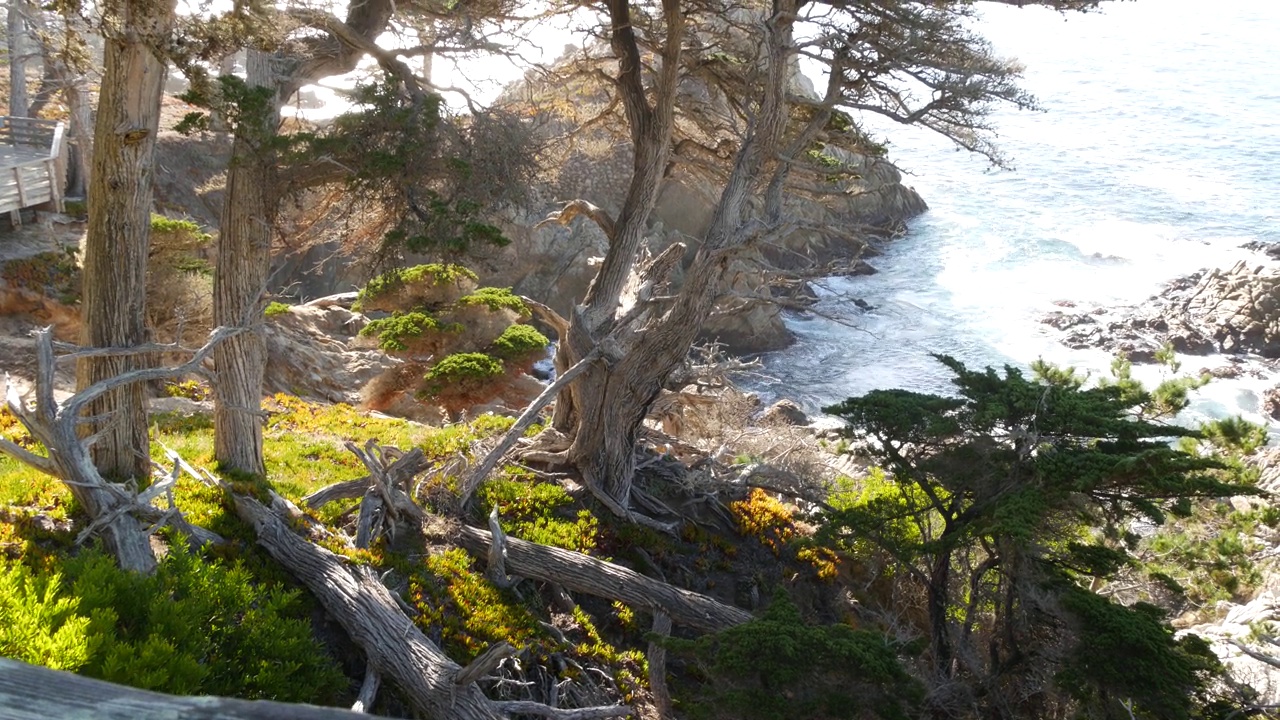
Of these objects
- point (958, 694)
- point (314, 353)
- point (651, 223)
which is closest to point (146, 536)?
point (958, 694)

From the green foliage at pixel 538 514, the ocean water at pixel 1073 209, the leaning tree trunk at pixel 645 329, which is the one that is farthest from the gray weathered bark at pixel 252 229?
the ocean water at pixel 1073 209

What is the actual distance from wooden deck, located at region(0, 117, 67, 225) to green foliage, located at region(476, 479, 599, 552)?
13.2 metres

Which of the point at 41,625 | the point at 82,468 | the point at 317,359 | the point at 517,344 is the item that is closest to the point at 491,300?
the point at 517,344

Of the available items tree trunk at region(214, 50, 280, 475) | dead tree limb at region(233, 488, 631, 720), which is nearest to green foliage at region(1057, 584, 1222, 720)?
dead tree limb at region(233, 488, 631, 720)

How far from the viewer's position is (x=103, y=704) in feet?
4.90

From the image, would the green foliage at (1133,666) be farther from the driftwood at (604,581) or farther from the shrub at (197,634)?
the shrub at (197,634)

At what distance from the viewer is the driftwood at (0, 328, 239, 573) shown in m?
5.59

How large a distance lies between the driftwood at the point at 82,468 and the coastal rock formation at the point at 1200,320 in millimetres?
22618

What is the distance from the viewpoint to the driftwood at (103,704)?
4.83 feet

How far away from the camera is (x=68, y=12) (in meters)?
5.96

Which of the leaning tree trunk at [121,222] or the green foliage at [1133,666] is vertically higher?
the leaning tree trunk at [121,222]

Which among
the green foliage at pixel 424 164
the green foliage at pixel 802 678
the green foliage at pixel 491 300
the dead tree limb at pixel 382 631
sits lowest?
the dead tree limb at pixel 382 631

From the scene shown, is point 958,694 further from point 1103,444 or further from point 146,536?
point 146,536

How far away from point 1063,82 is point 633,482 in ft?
134
